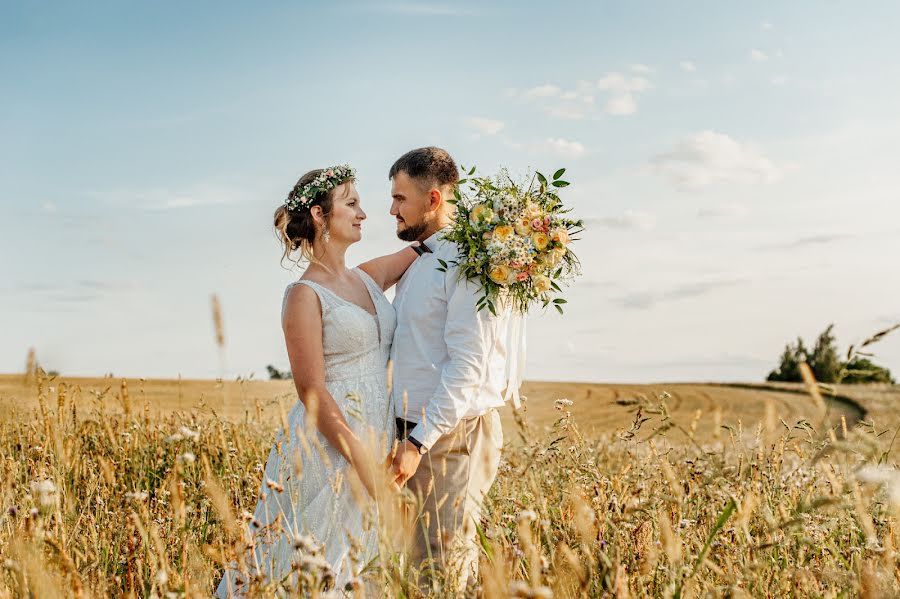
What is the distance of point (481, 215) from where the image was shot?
469 centimetres

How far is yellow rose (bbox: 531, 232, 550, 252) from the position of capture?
4656 mm

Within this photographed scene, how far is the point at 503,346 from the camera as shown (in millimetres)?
4836

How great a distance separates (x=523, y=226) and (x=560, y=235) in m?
0.24

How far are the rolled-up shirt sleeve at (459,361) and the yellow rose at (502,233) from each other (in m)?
0.31

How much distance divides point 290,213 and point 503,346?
6.15 ft

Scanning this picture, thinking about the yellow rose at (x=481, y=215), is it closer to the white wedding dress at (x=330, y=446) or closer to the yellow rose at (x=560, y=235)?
the yellow rose at (x=560, y=235)

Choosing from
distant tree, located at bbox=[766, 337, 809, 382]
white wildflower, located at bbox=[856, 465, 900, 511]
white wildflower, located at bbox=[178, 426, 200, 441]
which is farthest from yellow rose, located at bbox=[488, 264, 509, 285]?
distant tree, located at bbox=[766, 337, 809, 382]

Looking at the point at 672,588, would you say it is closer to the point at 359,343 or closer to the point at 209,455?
the point at 359,343

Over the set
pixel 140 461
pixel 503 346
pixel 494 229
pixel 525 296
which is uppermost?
pixel 494 229

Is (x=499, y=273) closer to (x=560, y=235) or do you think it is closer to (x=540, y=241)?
(x=540, y=241)

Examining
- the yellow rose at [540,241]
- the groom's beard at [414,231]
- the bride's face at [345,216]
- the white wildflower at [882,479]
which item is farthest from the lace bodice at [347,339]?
the white wildflower at [882,479]

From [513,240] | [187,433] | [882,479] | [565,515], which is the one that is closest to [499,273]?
[513,240]

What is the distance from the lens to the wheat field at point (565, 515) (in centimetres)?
264

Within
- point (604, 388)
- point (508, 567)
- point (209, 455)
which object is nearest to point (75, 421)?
point (209, 455)
